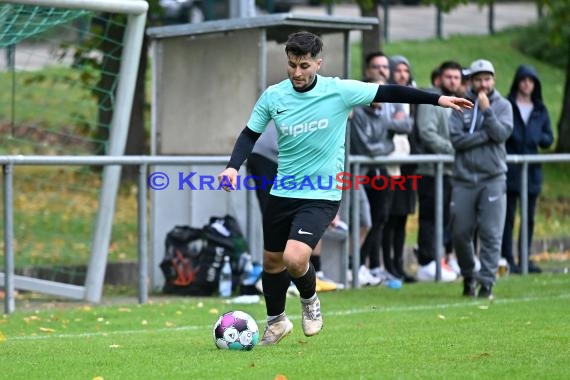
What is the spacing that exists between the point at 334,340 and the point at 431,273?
5.60 m

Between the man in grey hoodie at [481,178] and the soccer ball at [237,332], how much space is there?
435 centimetres

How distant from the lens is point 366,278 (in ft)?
47.3

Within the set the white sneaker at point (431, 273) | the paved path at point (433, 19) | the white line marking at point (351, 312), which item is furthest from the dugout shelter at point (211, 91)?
the paved path at point (433, 19)

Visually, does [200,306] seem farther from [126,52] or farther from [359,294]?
[126,52]

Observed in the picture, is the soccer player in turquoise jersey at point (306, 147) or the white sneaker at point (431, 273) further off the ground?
the soccer player in turquoise jersey at point (306, 147)

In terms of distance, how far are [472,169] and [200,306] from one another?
282 centimetres

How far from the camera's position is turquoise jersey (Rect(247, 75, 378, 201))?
9031mm

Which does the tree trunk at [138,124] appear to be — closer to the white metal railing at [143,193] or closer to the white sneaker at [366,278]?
the white sneaker at [366,278]

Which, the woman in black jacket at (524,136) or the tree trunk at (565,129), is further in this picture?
the tree trunk at (565,129)

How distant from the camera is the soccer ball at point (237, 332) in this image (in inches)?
351

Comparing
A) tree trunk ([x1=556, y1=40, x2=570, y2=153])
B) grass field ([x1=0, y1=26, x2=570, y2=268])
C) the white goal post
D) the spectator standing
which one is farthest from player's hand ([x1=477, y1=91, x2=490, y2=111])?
tree trunk ([x1=556, y1=40, x2=570, y2=153])

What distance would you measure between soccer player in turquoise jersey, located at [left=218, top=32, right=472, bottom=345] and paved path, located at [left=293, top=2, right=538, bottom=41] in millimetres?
26473

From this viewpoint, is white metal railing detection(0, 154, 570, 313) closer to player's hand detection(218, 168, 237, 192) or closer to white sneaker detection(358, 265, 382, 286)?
white sneaker detection(358, 265, 382, 286)

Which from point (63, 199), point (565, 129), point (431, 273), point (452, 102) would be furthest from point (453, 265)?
point (565, 129)
